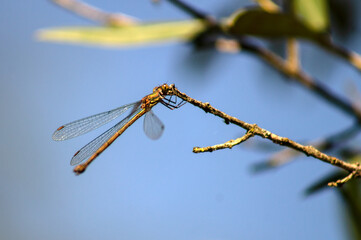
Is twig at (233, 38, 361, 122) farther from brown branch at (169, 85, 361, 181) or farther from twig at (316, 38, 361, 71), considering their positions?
brown branch at (169, 85, 361, 181)

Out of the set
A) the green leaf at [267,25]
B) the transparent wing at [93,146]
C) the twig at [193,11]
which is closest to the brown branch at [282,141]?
the green leaf at [267,25]

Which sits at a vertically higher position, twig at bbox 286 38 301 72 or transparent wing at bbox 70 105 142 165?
twig at bbox 286 38 301 72

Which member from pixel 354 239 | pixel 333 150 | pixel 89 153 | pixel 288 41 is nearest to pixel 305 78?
Result: pixel 288 41

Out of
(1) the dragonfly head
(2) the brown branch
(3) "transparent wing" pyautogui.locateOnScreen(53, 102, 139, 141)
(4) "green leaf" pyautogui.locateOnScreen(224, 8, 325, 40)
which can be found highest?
(3) "transparent wing" pyautogui.locateOnScreen(53, 102, 139, 141)

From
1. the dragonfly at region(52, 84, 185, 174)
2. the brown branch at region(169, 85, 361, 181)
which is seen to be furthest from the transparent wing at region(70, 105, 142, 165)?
the brown branch at region(169, 85, 361, 181)

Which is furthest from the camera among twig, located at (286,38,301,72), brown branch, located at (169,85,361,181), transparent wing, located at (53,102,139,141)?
transparent wing, located at (53,102,139,141)

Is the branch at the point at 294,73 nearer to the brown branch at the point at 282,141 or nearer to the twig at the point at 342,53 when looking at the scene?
the twig at the point at 342,53

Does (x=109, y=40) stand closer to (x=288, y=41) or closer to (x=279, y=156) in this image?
(x=288, y=41)

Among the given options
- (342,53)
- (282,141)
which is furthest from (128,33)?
(282,141)
